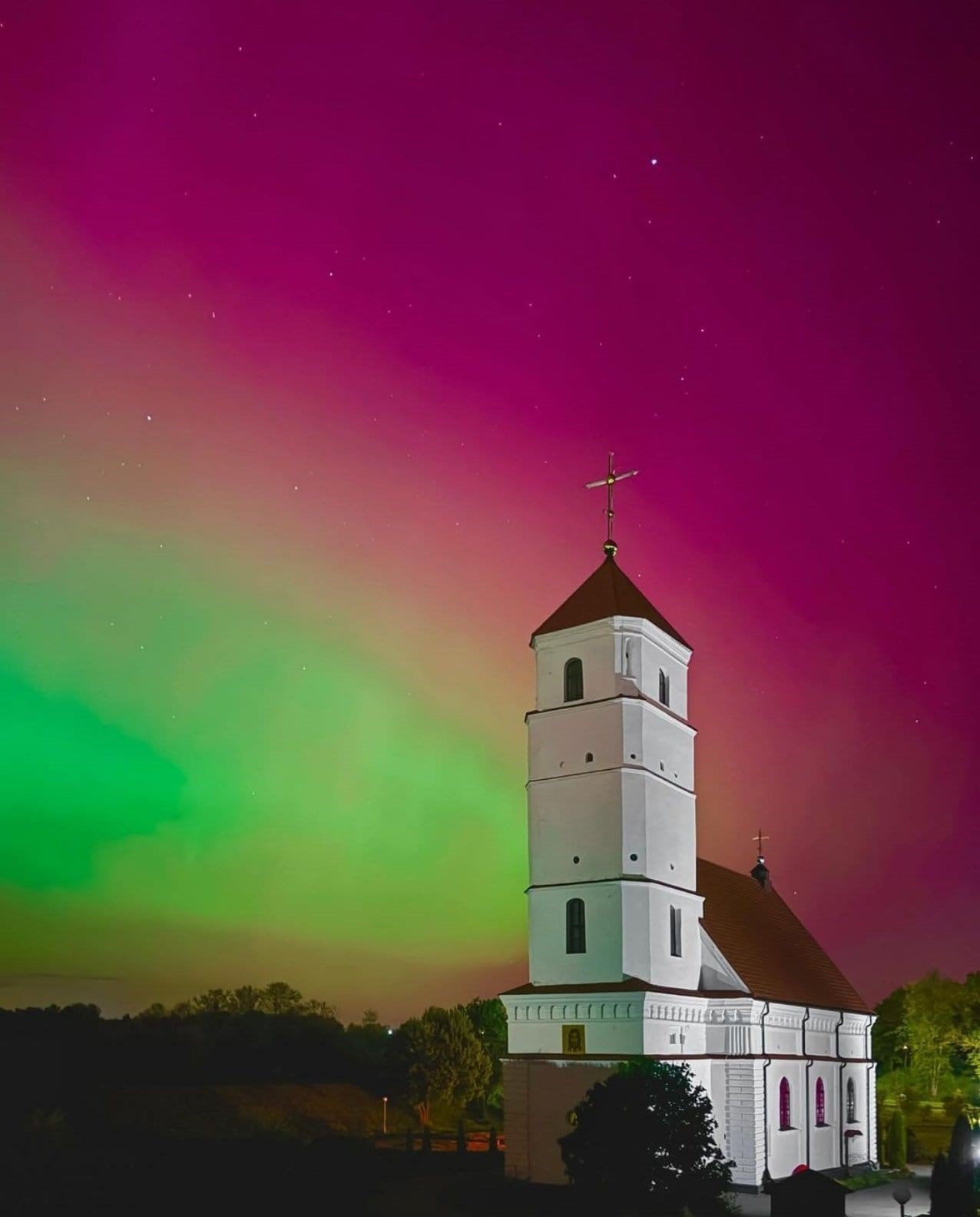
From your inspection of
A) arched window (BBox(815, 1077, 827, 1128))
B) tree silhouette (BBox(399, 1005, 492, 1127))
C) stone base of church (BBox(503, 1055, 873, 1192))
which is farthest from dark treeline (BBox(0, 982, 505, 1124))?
arched window (BBox(815, 1077, 827, 1128))

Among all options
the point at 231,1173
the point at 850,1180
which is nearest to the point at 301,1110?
the point at 850,1180

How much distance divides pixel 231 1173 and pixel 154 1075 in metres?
42.1

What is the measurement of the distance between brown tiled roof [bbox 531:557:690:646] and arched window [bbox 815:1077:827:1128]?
17.7m

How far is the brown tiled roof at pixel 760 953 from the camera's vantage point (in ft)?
137

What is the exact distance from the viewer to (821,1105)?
4856 cm

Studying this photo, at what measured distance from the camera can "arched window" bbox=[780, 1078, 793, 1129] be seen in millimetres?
44750

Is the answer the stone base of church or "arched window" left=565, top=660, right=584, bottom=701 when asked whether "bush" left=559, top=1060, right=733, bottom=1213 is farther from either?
"arched window" left=565, top=660, right=584, bottom=701

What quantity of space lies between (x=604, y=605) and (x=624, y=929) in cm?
1069

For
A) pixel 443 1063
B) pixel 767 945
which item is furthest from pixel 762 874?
pixel 443 1063

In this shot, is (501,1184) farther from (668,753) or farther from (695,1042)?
(668,753)

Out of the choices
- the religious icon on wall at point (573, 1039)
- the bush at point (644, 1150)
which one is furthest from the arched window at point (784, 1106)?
the bush at point (644, 1150)

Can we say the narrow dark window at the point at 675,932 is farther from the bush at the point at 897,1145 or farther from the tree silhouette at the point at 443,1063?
the tree silhouette at the point at 443,1063

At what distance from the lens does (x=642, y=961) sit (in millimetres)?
40125

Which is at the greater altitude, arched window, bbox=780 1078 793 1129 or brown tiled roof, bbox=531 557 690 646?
brown tiled roof, bbox=531 557 690 646
